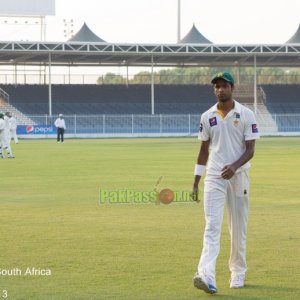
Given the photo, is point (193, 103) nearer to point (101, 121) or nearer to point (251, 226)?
point (101, 121)

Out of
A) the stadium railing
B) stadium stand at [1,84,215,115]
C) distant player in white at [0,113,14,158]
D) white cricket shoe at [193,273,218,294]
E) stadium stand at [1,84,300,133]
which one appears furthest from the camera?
stadium stand at [1,84,215,115]

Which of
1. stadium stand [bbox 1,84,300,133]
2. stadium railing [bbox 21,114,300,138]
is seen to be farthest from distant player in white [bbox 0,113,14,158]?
Result: stadium stand [bbox 1,84,300,133]

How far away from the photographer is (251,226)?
13859 mm

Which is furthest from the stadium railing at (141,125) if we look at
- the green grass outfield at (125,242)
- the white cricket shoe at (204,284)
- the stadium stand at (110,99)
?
the white cricket shoe at (204,284)

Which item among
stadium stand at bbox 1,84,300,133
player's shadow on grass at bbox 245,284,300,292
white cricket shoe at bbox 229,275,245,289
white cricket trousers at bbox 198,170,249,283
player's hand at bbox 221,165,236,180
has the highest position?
stadium stand at bbox 1,84,300,133

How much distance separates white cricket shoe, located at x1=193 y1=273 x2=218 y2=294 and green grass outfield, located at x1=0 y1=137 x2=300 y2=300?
0.45 ft

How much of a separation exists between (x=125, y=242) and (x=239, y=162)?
3572mm

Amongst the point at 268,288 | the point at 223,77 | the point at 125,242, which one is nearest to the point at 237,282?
the point at 268,288

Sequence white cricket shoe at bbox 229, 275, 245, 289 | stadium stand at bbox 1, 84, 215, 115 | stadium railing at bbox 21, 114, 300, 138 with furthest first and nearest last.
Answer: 1. stadium stand at bbox 1, 84, 215, 115
2. stadium railing at bbox 21, 114, 300, 138
3. white cricket shoe at bbox 229, 275, 245, 289

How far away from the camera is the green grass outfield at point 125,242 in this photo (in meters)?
9.16

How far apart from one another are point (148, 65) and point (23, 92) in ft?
35.9

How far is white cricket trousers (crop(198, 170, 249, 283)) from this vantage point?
8797mm

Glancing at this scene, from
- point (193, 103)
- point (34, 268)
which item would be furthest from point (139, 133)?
point (34, 268)

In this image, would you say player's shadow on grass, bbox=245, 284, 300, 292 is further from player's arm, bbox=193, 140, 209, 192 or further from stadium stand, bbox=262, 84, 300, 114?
stadium stand, bbox=262, 84, 300, 114
